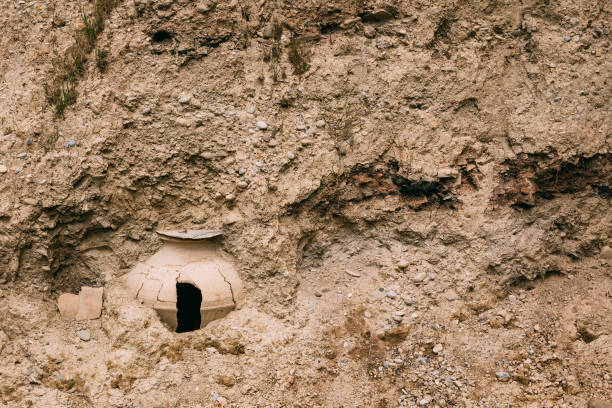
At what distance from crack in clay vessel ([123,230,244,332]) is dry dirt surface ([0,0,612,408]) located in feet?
0.40

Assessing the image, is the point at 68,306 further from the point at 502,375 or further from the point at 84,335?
the point at 502,375

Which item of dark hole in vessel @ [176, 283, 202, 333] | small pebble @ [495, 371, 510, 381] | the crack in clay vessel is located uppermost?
the crack in clay vessel

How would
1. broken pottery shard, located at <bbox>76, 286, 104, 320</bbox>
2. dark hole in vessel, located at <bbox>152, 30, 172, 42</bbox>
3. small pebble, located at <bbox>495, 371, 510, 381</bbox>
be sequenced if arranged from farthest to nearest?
1. dark hole in vessel, located at <bbox>152, 30, 172, 42</bbox>
2. broken pottery shard, located at <bbox>76, 286, 104, 320</bbox>
3. small pebble, located at <bbox>495, 371, 510, 381</bbox>

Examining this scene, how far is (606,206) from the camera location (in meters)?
4.81

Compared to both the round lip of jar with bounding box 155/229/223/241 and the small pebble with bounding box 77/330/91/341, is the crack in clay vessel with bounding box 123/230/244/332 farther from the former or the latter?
the small pebble with bounding box 77/330/91/341

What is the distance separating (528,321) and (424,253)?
1.09 m

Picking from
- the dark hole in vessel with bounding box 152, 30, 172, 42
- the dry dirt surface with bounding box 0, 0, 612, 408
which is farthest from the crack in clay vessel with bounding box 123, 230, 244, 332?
the dark hole in vessel with bounding box 152, 30, 172, 42

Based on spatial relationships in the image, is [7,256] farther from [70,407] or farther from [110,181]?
[70,407]

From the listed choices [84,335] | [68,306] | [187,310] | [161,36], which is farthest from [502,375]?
[161,36]

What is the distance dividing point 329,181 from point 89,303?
2469mm

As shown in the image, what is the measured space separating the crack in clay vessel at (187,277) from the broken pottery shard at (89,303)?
0.28 metres

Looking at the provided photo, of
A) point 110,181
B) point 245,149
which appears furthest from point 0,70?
point 245,149

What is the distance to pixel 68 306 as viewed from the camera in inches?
184

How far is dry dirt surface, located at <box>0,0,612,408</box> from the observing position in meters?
4.50
